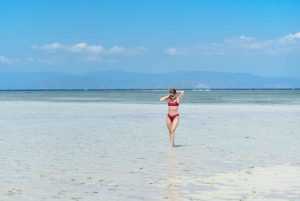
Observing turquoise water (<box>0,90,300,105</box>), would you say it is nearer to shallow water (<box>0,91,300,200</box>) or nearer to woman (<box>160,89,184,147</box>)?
shallow water (<box>0,91,300,200</box>)

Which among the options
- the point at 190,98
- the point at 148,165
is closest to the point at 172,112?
the point at 148,165

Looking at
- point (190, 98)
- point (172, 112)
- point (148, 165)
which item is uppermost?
point (172, 112)

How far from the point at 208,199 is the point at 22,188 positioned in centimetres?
380

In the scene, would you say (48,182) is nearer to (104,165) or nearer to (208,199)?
(104,165)

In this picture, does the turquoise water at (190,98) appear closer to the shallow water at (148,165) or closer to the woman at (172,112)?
the shallow water at (148,165)

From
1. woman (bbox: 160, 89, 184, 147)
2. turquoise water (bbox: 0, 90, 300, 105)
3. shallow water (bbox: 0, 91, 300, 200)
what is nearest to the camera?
shallow water (bbox: 0, 91, 300, 200)

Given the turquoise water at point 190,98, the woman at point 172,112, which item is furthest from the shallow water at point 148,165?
the turquoise water at point 190,98

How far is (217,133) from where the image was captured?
22453 millimetres

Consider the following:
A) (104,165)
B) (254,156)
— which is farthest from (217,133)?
(104,165)

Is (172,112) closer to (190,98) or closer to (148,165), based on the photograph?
(148,165)

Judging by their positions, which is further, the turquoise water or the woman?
the turquoise water

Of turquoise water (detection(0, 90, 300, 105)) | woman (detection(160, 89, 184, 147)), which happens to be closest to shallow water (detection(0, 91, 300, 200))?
woman (detection(160, 89, 184, 147))

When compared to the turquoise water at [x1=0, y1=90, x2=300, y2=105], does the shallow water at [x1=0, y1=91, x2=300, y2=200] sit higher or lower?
lower

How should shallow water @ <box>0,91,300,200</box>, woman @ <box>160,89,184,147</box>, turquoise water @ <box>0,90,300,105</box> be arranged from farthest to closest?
turquoise water @ <box>0,90,300,105</box> → woman @ <box>160,89,184,147</box> → shallow water @ <box>0,91,300,200</box>
